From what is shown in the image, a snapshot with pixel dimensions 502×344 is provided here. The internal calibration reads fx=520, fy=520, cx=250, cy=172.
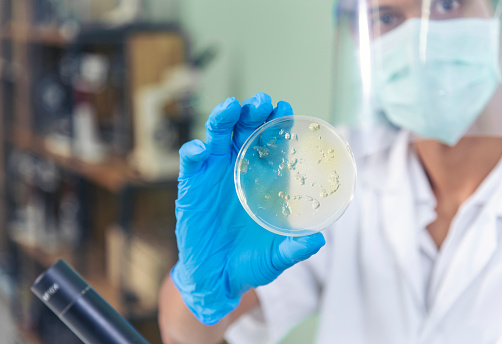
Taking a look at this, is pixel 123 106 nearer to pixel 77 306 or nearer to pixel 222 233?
pixel 222 233

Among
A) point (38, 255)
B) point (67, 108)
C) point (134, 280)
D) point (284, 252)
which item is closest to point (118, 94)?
point (67, 108)

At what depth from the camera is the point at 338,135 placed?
2.14ft

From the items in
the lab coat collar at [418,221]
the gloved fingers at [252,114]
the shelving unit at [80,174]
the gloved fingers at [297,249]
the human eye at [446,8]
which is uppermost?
the human eye at [446,8]

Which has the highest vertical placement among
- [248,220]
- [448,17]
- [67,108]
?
[448,17]

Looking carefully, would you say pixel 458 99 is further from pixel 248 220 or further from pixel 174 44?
pixel 174 44

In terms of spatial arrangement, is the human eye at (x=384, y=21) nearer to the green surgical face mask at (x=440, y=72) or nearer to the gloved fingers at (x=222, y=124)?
the green surgical face mask at (x=440, y=72)

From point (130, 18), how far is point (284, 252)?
1579mm

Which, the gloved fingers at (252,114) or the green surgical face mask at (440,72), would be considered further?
the green surgical face mask at (440,72)

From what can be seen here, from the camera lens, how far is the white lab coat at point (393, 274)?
88 centimetres

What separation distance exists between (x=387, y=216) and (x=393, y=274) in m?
0.11

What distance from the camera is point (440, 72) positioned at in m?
0.84

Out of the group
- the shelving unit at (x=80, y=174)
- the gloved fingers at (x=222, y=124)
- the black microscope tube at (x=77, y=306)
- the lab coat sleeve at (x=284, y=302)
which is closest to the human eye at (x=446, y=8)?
the gloved fingers at (x=222, y=124)

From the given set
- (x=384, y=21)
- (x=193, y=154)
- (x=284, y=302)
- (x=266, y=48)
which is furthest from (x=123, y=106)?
(x=193, y=154)

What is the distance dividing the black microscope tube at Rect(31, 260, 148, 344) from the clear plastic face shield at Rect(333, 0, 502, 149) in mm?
594
